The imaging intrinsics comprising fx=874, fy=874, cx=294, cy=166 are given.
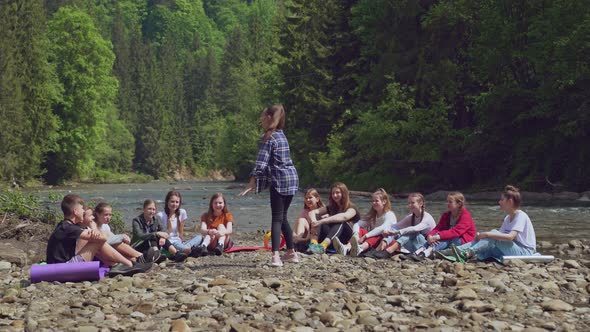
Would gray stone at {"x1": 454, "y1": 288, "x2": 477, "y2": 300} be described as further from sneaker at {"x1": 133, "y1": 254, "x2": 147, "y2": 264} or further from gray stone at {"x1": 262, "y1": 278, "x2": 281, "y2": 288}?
sneaker at {"x1": 133, "y1": 254, "x2": 147, "y2": 264}

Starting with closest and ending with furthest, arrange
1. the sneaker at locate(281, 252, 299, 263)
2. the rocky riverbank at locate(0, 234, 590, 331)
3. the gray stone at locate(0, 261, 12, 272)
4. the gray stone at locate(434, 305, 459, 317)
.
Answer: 1. the rocky riverbank at locate(0, 234, 590, 331)
2. the gray stone at locate(434, 305, 459, 317)
3. the sneaker at locate(281, 252, 299, 263)
4. the gray stone at locate(0, 261, 12, 272)

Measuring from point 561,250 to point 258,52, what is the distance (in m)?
80.8

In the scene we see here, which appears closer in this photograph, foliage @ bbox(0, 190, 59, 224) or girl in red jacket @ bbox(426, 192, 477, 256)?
girl in red jacket @ bbox(426, 192, 477, 256)

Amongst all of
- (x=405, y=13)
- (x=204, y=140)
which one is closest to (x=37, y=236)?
(x=405, y=13)

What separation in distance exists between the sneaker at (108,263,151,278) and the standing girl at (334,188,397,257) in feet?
9.69

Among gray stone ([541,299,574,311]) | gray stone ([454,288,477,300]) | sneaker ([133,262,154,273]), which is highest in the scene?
gray stone ([454,288,477,300])

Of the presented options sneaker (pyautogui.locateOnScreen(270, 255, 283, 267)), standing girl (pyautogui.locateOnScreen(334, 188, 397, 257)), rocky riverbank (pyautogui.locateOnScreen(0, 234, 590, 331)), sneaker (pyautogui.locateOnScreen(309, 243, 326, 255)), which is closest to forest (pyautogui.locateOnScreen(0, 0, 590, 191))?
standing girl (pyautogui.locateOnScreen(334, 188, 397, 257))

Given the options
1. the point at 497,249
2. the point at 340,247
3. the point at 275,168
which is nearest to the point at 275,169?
the point at 275,168

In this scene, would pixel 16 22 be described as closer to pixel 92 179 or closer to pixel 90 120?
pixel 90 120

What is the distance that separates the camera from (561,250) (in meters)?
13.9

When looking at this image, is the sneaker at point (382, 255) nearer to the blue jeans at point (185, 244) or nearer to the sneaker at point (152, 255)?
the blue jeans at point (185, 244)

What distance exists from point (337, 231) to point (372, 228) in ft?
1.71

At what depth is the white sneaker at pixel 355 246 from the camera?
11734 millimetres

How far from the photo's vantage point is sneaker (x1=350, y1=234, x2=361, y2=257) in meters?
11.7
